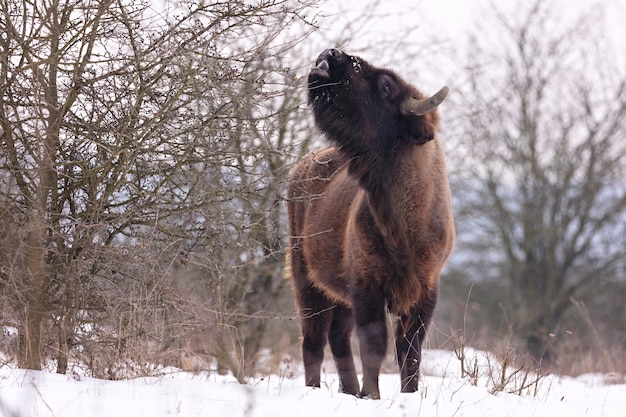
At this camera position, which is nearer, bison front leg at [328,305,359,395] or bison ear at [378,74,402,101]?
bison ear at [378,74,402,101]

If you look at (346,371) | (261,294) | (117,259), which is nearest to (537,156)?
(261,294)

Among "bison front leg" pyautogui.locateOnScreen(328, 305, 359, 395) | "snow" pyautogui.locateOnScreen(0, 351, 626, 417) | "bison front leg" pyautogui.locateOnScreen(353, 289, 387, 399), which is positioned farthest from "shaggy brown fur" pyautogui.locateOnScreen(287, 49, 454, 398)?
"snow" pyautogui.locateOnScreen(0, 351, 626, 417)

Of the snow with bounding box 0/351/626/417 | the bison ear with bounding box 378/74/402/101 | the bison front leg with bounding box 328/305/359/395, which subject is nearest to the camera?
the snow with bounding box 0/351/626/417

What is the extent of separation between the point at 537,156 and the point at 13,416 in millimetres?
16986

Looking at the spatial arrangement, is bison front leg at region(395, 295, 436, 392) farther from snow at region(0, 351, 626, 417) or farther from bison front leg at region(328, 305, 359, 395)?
bison front leg at region(328, 305, 359, 395)

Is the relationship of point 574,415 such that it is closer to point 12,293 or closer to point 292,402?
point 292,402

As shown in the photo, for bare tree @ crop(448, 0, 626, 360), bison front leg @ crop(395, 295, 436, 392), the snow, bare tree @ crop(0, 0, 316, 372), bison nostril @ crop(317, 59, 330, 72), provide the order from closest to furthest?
the snow, bare tree @ crop(0, 0, 316, 372), bison front leg @ crop(395, 295, 436, 392), bison nostril @ crop(317, 59, 330, 72), bare tree @ crop(448, 0, 626, 360)

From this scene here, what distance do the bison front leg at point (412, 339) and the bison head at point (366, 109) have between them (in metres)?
1.24

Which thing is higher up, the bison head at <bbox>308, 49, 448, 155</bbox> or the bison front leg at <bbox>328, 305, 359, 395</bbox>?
the bison head at <bbox>308, 49, 448, 155</bbox>

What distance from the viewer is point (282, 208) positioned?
9.91 metres

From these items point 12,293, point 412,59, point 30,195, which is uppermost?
point 412,59

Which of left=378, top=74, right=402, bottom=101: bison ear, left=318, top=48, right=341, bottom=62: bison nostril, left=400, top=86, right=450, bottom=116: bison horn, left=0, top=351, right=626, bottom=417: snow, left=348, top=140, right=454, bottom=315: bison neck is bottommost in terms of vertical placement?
left=0, top=351, right=626, bottom=417: snow

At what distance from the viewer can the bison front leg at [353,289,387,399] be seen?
5902mm

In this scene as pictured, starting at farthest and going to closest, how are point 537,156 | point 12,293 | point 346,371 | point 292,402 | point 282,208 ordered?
point 537,156, point 282,208, point 346,371, point 12,293, point 292,402
